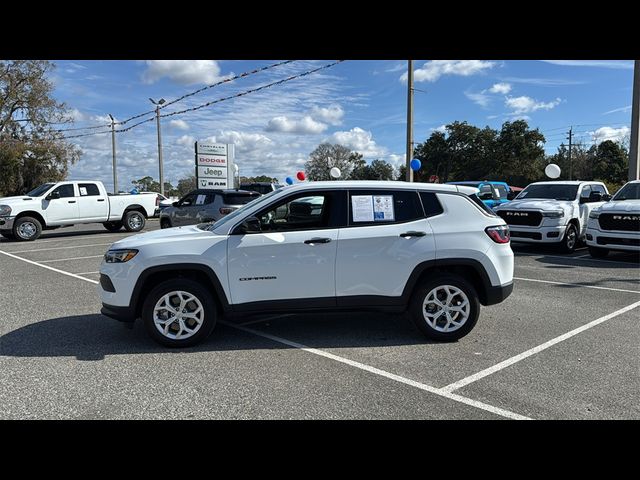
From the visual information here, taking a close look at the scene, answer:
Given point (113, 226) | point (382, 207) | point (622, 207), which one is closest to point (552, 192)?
point (622, 207)

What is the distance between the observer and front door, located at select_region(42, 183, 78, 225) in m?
16.4

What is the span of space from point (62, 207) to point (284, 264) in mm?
14604

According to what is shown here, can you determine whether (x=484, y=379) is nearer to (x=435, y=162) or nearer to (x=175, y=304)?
(x=175, y=304)

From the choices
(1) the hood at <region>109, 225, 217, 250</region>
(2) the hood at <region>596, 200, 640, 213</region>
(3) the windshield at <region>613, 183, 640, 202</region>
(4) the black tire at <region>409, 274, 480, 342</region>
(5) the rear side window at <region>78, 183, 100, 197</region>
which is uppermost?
(5) the rear side window at <region>78, 183, 100, 197</region>

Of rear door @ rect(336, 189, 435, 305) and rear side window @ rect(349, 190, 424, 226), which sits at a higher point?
rear side window @ rect(349, 190, 424, 226)

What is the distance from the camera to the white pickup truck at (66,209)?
52.0ft

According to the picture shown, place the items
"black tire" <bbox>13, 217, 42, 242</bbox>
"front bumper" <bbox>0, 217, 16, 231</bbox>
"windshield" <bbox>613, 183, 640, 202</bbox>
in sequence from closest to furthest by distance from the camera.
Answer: "windshield" <bbox>613, 183, 640, 202</bbox> → "front bumper" <bbox>0, 217, 16, 231</bbox> → "black tire" <bbox>13, 217, 42, 242</bbox>

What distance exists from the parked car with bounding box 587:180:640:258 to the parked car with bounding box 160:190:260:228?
8.71 m

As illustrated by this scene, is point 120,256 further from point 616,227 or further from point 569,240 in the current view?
point 569,240

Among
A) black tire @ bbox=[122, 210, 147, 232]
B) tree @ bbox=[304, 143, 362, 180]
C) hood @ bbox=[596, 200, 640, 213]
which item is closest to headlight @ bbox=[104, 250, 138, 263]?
hood @ bbox=[596, 200, 640, 213]

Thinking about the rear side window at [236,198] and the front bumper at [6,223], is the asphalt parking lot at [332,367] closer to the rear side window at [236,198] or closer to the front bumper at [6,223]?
the rear side window at [236,198]

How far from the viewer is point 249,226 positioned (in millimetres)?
4984

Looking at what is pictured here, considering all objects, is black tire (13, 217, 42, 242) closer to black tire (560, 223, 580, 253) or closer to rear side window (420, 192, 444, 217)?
rear side window (420, 192, 444, 217)
